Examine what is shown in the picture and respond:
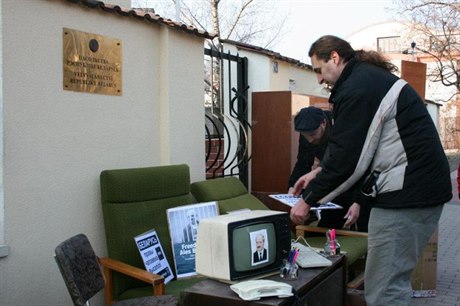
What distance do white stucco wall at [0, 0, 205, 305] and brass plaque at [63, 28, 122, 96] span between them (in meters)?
0.05

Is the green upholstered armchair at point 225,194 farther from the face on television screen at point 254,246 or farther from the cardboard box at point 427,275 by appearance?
the face on television screen at point 254,246

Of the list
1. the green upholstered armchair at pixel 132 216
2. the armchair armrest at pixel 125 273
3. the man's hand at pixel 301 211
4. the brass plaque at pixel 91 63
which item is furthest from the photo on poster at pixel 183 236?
the man's hand at pixel 301 211

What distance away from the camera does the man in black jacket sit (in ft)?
8.21

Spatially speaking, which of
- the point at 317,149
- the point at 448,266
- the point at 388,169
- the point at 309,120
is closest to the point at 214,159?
the point at 317,149

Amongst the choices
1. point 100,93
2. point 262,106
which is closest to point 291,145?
point 262,106

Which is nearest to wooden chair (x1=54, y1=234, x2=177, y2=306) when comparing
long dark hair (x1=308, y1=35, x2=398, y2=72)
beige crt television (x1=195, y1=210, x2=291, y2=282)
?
beige crt television (x1=195, y1=210, x2=291, y2=282)

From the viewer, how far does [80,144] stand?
363 cm

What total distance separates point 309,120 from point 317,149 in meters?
0.40

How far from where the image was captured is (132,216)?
3.69 metres

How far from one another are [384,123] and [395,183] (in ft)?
0.97

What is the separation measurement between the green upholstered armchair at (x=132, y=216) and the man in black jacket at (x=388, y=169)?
1.40 meters

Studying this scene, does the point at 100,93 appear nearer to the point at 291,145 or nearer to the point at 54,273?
the point at 54,273

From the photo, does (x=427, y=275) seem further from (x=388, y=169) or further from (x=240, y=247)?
(x=240, y=247)

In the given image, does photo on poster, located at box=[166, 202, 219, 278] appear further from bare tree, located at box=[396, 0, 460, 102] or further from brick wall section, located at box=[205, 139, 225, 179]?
bare tree, located at box=[396, 0, 460, 102]
